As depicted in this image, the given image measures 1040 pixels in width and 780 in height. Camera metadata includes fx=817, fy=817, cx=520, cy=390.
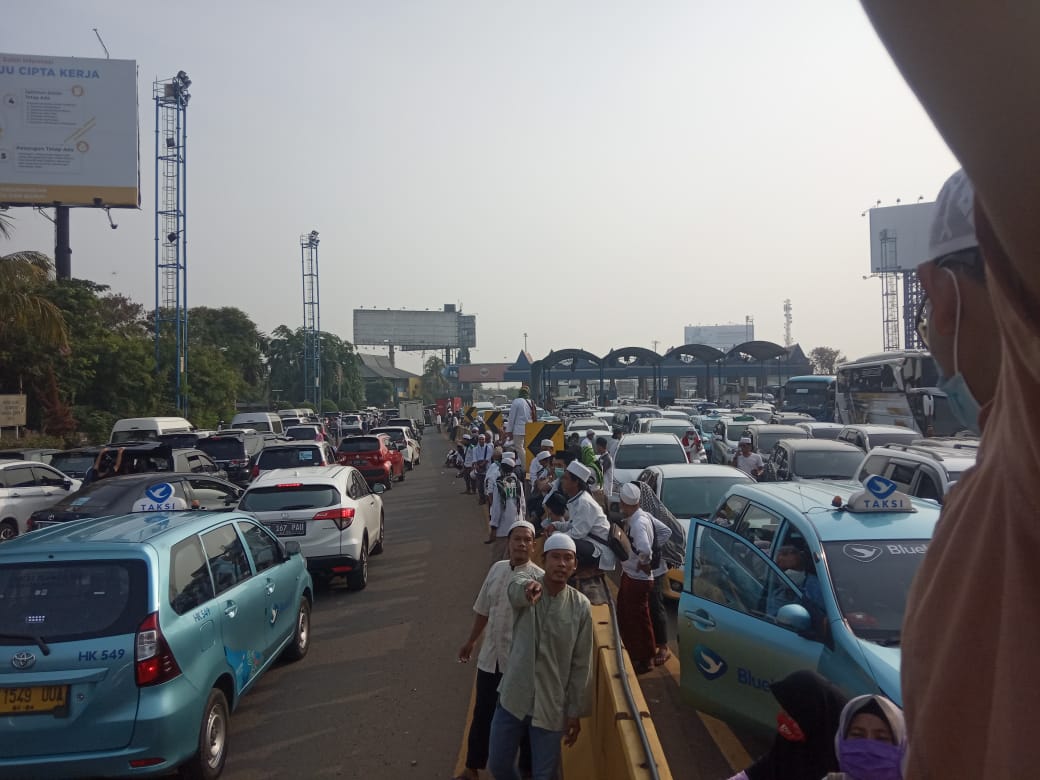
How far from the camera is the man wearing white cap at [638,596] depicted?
23.2 feet

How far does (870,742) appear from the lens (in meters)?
2.73

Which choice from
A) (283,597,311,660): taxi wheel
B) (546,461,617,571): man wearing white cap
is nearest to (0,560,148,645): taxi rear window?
(283,597,311,660): taxi wheel

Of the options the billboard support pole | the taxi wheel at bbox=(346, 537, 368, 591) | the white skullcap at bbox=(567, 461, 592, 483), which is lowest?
the taxi wheel at bbox=(346, 537, 368, 591)

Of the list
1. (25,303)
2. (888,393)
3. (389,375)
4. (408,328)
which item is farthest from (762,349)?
(389,375)

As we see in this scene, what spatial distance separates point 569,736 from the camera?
14.9 feet

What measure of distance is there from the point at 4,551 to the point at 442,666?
13.0 feet

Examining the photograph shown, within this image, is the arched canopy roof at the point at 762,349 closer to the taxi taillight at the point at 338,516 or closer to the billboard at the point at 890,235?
the billboard at the point at 890,235

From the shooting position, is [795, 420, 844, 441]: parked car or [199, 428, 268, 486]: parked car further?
[199, 428, 268, 486]: parked car

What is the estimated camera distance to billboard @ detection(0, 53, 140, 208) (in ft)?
110

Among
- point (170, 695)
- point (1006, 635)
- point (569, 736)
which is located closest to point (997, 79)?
point (1006, 635)

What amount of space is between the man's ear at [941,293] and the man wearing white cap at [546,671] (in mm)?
3695

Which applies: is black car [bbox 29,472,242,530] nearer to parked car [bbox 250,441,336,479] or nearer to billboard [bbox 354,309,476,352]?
parked car [bbox 250,441,336,479]

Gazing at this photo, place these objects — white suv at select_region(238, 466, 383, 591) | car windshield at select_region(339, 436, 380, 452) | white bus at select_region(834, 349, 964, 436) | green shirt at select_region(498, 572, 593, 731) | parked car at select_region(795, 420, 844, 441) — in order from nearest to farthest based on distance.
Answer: green shirt at select_region(498, 572, 593, 731)
white suv at select_region(238, 466, 383, 591)
parked car at select_region(795, 420, 844, 441)
white bus at select_region(834, 349, 964, 436)
car windshield at select_region(339, 436, 380, 452)

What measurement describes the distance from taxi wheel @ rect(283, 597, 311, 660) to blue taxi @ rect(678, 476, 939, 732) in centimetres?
395
